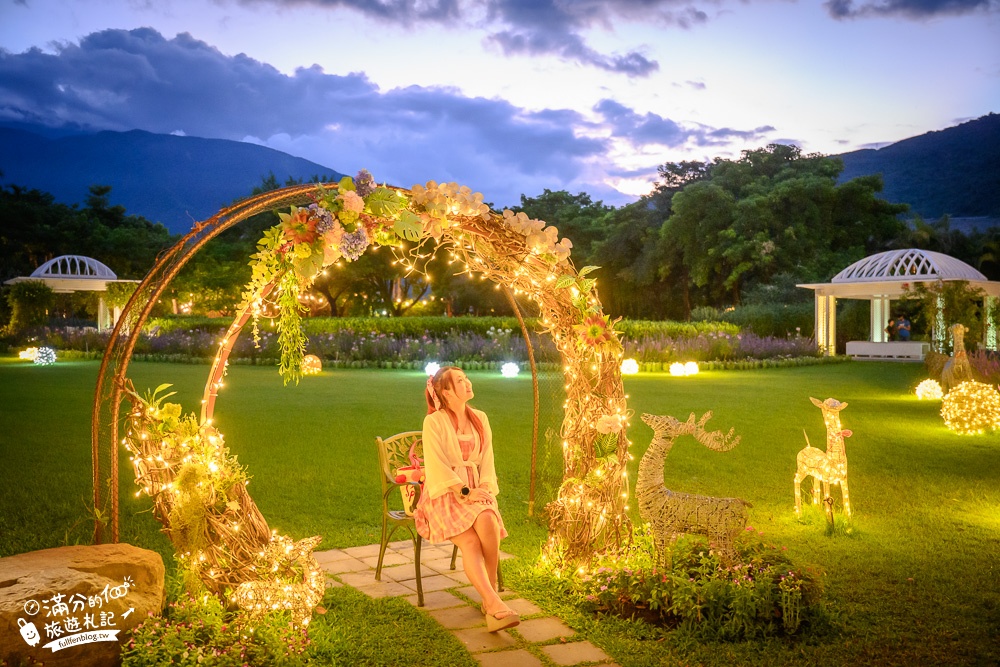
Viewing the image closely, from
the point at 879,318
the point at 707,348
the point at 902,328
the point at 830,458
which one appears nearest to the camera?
the point at 830,458

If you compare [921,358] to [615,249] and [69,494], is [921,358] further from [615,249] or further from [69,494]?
[69,494]

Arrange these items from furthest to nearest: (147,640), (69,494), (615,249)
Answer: (615,249) < (69,494) < (147,640)

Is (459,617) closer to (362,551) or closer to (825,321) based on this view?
(362,551)

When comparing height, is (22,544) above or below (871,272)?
below

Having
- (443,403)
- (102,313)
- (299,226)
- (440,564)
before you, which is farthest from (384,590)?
(102,313)

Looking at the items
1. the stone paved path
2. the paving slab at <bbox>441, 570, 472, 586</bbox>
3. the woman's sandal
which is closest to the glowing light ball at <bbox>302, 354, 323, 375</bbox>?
the stone paved path

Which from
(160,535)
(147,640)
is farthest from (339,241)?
(160,535)

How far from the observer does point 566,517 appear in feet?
17.1

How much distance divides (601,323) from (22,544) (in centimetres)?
451

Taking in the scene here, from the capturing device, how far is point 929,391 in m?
15.7

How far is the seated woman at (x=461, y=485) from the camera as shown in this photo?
459cm

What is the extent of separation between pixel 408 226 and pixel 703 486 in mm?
5086

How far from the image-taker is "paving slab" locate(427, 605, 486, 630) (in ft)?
14.8

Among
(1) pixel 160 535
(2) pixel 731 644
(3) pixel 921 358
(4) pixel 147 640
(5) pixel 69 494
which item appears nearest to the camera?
(4) pixel 147 640
